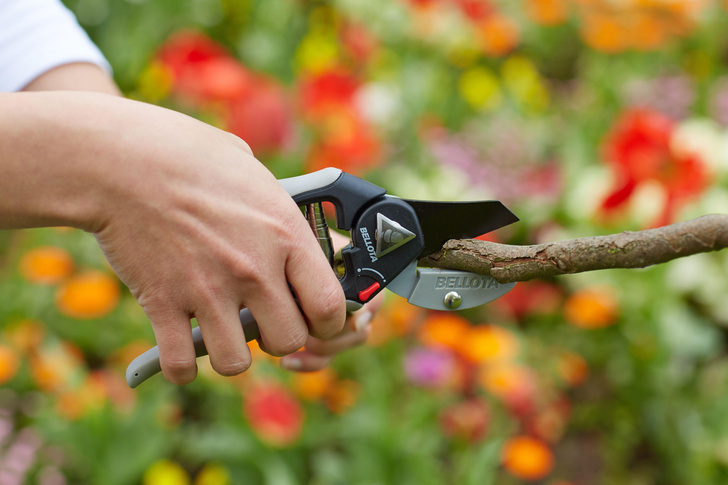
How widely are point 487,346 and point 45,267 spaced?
138cm

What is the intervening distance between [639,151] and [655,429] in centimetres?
87

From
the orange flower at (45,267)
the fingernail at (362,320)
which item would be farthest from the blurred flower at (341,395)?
the orange flower at (45,267)

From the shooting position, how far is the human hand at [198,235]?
587 millimetres

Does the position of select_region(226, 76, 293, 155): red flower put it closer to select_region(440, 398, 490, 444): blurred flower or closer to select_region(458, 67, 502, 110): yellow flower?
select_region(440, 398, 490, 444): blurred flower

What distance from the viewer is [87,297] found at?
5.98ft

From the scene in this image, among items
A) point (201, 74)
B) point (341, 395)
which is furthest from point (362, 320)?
point (201, 74)

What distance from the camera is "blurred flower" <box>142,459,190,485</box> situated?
1525 millimetres

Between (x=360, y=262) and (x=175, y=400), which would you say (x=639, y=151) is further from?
(x=175, y=400)

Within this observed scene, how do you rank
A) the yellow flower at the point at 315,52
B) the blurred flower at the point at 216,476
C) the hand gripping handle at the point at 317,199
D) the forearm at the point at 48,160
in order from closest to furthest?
the forearm at the point at 48,160
the hand gripping handle at the point at 317,199
the blurred flower at the point at 216,476
the yellow flower at the point at 315,52

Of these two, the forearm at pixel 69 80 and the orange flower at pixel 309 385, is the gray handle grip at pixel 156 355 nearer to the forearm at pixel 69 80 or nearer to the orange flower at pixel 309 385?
the forearm at pixel 69 80

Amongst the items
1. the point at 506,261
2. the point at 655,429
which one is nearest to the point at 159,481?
the point at 506,261

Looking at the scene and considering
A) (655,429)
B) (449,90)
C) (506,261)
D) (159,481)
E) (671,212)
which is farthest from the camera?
(449,90)

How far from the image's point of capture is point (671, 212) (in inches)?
73.8

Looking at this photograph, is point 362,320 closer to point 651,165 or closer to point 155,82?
point 651,165
